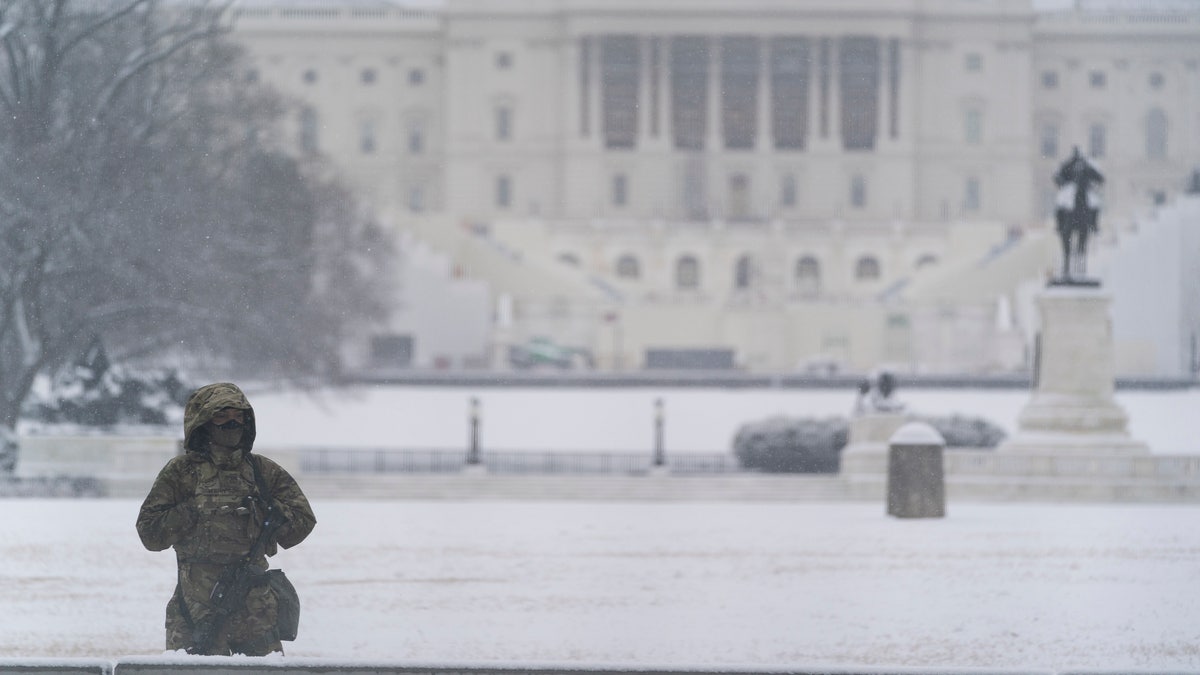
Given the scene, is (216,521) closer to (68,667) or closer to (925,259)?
(68,667)

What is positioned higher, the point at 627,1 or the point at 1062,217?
the point at 627,1

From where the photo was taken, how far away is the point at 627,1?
106m

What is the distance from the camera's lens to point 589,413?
45.0 metres

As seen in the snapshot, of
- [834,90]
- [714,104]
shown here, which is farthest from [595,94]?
[834,90]

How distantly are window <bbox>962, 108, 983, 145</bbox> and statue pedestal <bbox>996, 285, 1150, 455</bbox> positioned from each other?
8135cm

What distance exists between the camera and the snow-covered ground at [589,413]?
39.6m

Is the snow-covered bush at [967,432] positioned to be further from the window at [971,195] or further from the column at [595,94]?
the window at [971,195]

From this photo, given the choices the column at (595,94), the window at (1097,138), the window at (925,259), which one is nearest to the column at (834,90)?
the column at (595,94)

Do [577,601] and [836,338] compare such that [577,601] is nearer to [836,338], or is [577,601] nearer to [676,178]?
[836,338]

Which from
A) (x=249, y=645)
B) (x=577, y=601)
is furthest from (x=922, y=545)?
(x=249, y=645)

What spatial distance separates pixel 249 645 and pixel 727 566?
10295 millimetres

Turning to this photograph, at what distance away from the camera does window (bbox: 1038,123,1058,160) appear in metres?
112

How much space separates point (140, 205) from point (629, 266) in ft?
187

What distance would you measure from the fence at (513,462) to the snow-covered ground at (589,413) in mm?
2089
